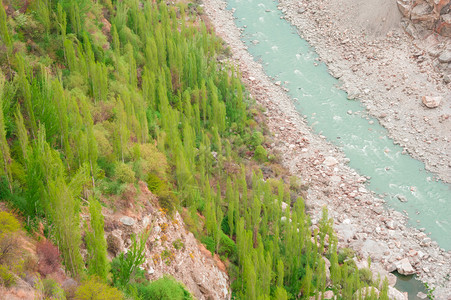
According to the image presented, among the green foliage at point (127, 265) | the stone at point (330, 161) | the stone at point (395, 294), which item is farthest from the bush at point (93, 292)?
the stone at point (330, 161)

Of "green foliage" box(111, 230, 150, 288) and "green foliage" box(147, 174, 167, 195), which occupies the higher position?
"green foliage" box(111, 230, 150, 288)

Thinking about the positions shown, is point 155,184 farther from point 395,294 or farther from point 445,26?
point 445,26

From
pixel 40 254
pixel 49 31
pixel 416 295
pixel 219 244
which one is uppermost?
pixel 49 31

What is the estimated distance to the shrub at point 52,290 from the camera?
11.5m

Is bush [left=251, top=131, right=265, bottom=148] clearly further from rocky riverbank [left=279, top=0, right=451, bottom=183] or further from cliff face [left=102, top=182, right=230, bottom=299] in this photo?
cliff face [left=102, top=182, right=230, bottom=299]

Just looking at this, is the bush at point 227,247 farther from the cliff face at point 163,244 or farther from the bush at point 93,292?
the bush at point 93,292

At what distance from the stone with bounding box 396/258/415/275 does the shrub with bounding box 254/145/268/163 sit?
33.6ft

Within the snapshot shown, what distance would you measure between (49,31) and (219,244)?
14269 mm

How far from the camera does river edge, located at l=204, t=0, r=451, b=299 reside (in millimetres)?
24812

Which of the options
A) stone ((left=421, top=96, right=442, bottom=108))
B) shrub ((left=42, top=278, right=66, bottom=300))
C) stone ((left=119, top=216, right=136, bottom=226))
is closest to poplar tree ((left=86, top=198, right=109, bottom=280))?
shrub ((left=42, top=278, right=66, bottom=300))

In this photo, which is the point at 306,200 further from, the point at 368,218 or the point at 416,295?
the point at 416,295

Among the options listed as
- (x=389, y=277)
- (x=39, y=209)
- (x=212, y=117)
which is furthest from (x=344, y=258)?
(x=39, y=209)

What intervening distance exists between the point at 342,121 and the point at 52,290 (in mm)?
26685

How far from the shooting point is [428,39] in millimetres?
36938
